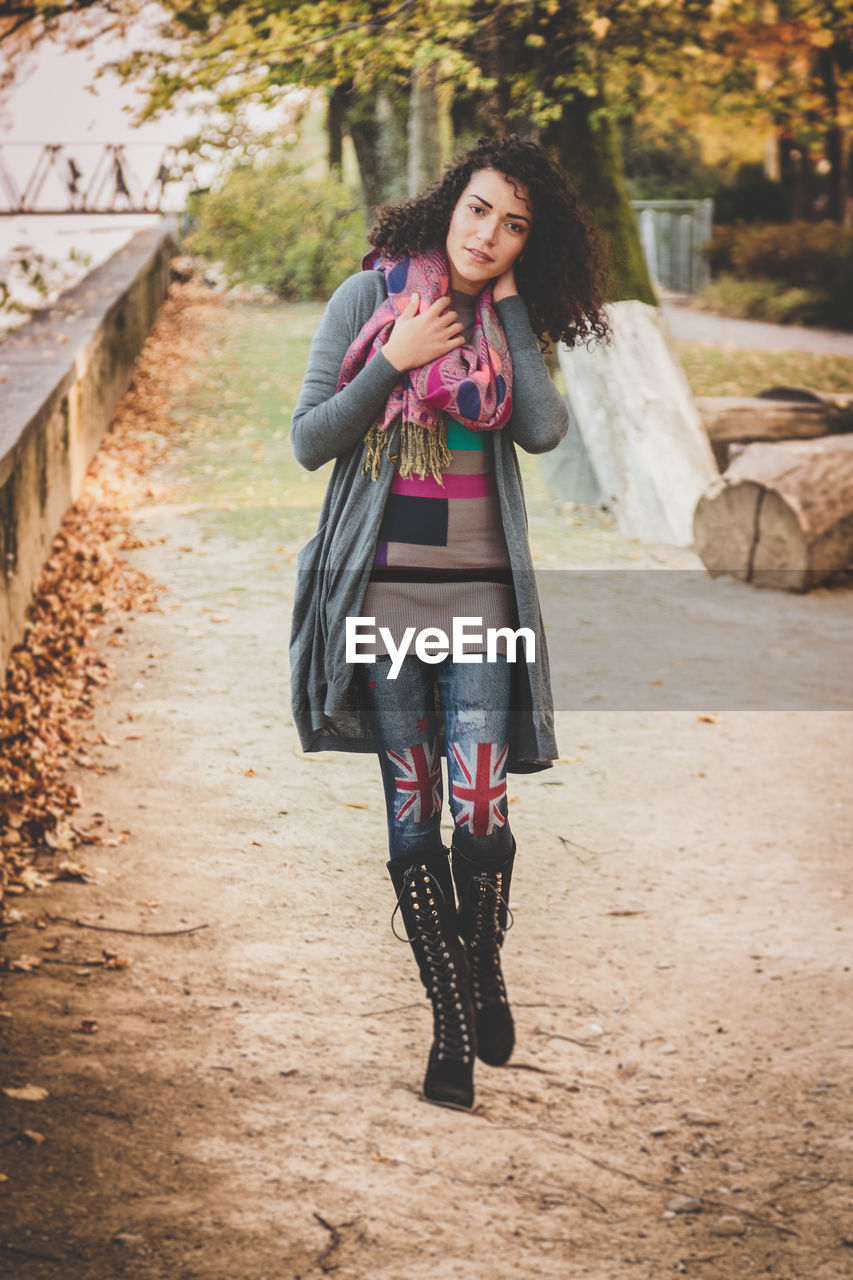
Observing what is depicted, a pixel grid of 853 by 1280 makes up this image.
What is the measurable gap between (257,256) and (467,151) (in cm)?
2144

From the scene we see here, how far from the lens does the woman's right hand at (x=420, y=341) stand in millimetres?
2725

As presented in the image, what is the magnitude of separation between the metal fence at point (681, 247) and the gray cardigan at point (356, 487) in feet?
82.6

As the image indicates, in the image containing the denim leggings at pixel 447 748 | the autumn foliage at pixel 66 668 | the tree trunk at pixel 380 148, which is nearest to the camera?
the denim leggings at pixel 447 748

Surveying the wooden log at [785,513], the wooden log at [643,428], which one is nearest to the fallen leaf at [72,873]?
the wooden log at [785,513]

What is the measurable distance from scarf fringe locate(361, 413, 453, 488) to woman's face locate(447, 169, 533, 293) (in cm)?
34

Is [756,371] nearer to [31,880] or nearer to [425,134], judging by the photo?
[425,134]

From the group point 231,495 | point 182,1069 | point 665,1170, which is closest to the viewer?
point 665,1170

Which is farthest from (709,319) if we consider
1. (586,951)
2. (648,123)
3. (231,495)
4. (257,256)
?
(586,951)

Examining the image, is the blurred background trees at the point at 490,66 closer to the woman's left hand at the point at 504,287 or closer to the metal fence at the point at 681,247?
the woman's left hand at the point at 504,287

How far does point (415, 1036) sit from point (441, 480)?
1755mm

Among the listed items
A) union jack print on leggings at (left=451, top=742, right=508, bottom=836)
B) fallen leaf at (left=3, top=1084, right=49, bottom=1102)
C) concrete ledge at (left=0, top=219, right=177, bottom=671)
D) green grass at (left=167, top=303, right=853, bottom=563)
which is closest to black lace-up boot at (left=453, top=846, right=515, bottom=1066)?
union jack print on leggings at (left=451, top=742, right=508, bottom=836)

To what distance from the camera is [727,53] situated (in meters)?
11.1

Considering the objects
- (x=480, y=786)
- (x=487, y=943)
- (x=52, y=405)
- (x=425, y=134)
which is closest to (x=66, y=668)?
(x=52, y=405)

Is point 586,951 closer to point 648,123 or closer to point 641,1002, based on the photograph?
point 641,1002
